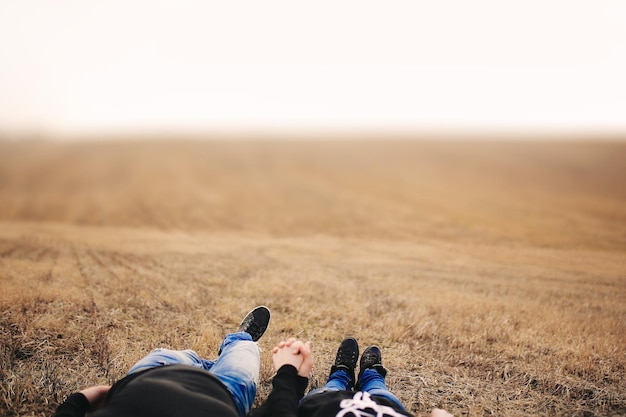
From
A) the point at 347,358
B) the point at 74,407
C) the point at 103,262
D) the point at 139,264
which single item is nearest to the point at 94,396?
the point at 74,407

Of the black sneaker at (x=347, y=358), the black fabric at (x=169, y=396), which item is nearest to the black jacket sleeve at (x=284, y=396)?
the black fabric at (x=169, y=396)

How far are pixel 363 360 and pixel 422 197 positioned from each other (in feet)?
38.8

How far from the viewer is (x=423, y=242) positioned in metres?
9.47

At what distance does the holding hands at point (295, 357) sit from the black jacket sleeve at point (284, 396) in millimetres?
60

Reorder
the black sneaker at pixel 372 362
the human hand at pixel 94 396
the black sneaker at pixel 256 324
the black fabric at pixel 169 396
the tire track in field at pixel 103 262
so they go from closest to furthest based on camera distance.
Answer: the black fabric at pixel 169 396, the human hand at pixel 94 396, the black sneaker at pixel 372 362, the black sneaker at pixel 256 324, the tire track in field at pixel 103 262

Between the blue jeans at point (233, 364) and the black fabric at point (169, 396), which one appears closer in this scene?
the black fabric at point (169, 396)

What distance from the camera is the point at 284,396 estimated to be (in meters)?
2.49

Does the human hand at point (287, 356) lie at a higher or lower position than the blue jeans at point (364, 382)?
higher

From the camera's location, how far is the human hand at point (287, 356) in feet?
9.25

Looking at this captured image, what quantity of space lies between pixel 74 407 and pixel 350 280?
4.54 meters

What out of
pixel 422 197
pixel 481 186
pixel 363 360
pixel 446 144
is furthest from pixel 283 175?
pixel 363 360

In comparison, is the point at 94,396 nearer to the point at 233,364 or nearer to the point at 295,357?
the point at 233,364

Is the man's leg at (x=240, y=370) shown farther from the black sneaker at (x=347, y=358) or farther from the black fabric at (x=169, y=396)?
the black sneaker at (x=347, y=358)

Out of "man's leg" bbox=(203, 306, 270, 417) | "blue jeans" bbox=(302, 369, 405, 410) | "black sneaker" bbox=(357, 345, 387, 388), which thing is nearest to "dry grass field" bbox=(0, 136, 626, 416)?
"black sneaker" bbox=(357, 345, 387, 388)
